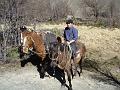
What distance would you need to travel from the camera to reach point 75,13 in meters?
23.8

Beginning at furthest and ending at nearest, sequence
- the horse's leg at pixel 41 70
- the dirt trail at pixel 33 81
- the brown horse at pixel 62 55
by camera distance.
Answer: the horse's leg at pixel 41 70 → the dirt trail at pixel 33 81 → the brown horse at pixel 62 55

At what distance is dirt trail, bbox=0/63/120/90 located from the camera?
10.5 meters

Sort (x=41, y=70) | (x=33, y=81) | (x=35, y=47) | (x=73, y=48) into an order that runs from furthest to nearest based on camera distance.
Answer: (x=41, y=70) < (x=35, y=47) < (x=33, y=81) < (x=73, y=48)

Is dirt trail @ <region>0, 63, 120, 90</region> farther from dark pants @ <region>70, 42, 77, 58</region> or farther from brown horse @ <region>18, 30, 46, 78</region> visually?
dark pants @ <region>70, 42, 77, 58</region>

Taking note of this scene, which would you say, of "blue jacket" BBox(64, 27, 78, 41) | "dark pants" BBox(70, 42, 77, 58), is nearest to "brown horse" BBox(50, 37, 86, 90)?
"dark pants" BBox(70, 42, 77, 58)

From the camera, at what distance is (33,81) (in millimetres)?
10906

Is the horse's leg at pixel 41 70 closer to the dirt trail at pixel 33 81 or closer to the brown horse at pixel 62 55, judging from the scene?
the dirt trail at pixel 33 81

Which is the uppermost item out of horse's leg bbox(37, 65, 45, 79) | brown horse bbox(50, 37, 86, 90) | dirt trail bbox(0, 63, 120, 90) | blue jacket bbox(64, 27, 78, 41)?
blue jacket bbox(64, 27, 78, 41)

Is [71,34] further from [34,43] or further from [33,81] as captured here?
[33,81]

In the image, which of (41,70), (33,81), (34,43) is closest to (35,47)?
A: (34,43)

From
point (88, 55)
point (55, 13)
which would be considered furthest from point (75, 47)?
point (55, 13)

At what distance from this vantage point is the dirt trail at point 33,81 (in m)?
10.5

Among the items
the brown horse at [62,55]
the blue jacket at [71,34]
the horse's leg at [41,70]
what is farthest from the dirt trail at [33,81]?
the blue jacket at [71,34]

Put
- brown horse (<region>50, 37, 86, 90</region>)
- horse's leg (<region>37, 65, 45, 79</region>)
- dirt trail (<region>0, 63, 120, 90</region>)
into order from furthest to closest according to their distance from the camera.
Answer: horse's leg (<region>37, 65, 45, 79</region>) < dirt trail (<region>0, 63, 120, 90</region>) < brown horse (<region>50, 37, 86, 90</region>)
